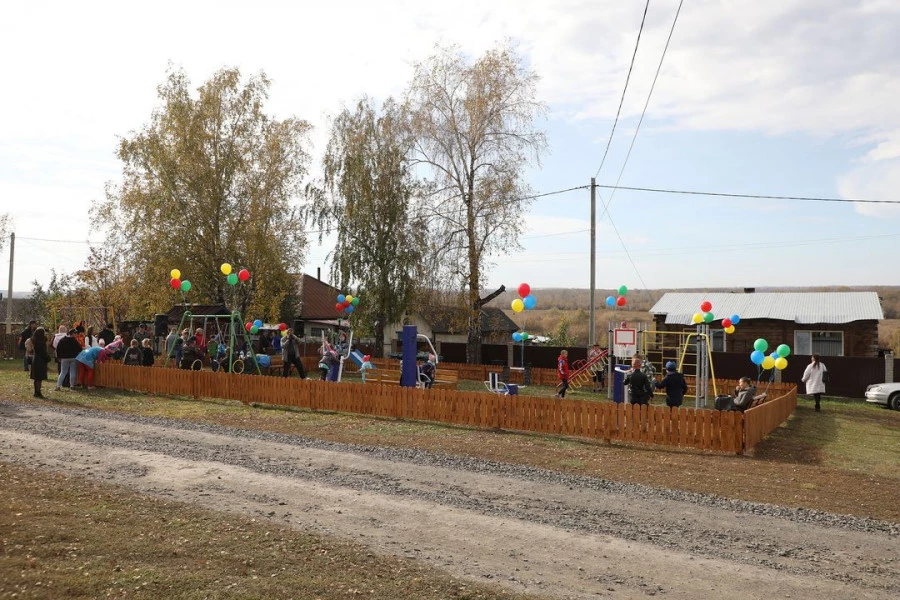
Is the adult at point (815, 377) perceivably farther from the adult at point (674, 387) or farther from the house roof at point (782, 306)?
the house roof at point (782, 306)

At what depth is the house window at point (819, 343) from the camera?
32344mm

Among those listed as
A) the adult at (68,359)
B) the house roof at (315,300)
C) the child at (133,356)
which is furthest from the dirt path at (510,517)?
the house roof at (315,300)

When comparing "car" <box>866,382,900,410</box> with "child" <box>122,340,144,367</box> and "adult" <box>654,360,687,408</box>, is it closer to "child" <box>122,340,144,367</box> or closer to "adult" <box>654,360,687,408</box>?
"adult" <box>654,360,687,408</box>

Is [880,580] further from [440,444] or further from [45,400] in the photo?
[45,400]

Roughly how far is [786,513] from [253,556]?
6.70 meters

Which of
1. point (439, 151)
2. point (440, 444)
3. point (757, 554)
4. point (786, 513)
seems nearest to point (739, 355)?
point (439, 151)

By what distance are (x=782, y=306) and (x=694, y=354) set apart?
5.50 meters

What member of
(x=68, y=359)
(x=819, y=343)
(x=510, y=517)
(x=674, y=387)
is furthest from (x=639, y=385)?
(x=819, y=343)

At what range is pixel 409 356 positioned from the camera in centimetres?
1894

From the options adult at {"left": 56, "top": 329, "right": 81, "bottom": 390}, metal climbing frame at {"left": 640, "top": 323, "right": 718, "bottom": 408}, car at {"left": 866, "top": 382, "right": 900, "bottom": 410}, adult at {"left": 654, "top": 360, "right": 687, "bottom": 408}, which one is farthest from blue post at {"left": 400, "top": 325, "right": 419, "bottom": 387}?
car at {"left": 866, "top": 382, "right": 900, "bottom": 410}

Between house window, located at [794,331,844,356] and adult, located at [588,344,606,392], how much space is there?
10741 millimetres

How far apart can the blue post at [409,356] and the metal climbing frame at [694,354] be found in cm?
712

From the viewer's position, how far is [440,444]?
1401 cm

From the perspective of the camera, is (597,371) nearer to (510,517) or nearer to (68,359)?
(68,359)
